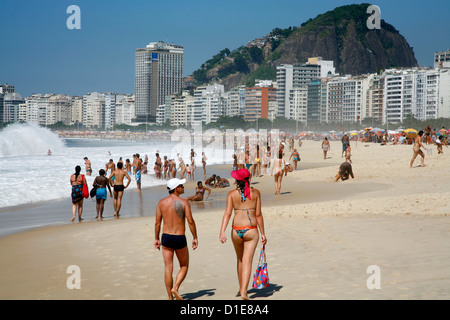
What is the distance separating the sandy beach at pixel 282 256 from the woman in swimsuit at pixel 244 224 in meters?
0.37

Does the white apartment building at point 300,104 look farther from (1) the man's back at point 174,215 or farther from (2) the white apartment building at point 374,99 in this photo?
(1) the man's back at point 174,215

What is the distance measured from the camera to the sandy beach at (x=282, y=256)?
238 inches

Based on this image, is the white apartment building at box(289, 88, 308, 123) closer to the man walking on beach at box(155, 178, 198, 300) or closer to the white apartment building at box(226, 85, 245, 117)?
the white apartment building at box(226, 85, 245, 117)

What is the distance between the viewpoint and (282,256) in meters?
7.66

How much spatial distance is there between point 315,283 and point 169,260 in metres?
1.77

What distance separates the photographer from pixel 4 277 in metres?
7.23

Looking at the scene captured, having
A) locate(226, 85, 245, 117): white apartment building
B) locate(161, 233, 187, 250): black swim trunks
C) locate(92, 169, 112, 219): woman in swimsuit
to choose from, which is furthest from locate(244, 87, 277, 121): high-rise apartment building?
locate(161, 233, 187, 250): black swim trunks

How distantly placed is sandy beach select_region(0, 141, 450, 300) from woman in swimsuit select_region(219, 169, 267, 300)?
1.20 ft

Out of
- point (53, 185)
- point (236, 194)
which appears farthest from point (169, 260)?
point (53, 185)

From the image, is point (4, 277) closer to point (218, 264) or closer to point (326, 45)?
point (218, 264)

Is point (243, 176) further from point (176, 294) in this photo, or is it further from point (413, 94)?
point (413, 94)

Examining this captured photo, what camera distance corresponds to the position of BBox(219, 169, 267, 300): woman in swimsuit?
5.65 m

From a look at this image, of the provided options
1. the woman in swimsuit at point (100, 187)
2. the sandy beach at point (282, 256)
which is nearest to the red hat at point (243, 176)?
the sandy beach at point (282, 256)
